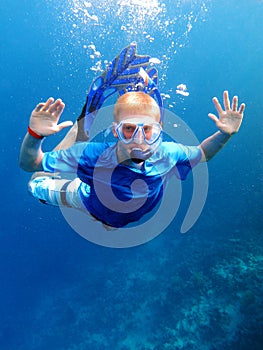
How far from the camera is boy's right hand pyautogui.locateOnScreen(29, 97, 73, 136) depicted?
1944 millimetres

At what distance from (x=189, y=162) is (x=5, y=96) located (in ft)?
88.2

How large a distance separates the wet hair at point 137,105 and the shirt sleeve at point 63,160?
1.45ft

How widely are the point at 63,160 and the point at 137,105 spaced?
762 millimetres

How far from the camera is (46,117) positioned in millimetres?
1979

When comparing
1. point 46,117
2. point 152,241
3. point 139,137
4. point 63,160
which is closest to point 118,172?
point 139,137

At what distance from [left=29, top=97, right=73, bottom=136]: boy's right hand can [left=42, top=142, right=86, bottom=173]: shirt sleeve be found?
30cm

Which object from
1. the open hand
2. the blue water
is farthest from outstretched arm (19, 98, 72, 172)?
the blue water

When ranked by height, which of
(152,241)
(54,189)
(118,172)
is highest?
(152,241)

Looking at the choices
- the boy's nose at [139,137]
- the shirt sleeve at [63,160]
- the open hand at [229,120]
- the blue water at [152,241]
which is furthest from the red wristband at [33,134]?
the blue water at [152,241]

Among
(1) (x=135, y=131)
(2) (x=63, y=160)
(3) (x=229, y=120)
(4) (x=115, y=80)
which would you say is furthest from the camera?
(4) (x=115, y=80)

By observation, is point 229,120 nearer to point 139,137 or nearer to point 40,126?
point 139,137

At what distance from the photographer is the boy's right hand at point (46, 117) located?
6.38ft

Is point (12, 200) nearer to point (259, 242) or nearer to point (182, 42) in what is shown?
point (259, 242)

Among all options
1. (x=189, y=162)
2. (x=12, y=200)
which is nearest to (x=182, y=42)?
(x=12, y=200)
